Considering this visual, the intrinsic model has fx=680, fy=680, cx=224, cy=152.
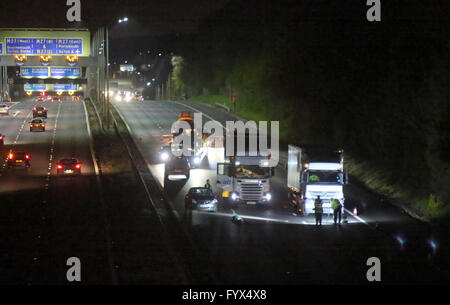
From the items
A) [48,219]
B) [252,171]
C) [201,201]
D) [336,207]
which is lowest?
[48,219]

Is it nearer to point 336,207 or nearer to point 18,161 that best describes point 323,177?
point 336,207

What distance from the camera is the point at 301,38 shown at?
7338 cm

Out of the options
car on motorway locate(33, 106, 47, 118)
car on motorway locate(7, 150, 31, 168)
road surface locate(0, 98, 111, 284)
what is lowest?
road surface locate(0, 98, 111, 284)

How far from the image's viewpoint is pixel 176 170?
1709 inches

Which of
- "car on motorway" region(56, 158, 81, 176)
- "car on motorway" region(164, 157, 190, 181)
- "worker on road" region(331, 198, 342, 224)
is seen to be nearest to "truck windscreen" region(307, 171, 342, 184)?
"worker on road" region(331, 198, 342, 224)

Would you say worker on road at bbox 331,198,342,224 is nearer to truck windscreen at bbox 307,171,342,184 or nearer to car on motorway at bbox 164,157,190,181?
truck windscreen at bbox 307,171,342,184

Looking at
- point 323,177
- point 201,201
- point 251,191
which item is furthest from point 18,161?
point 323,177

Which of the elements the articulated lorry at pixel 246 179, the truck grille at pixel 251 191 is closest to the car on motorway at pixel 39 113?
the articulated lorry at pixel 246 179

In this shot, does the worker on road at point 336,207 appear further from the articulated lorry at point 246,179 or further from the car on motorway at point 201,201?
the car on motorway at point 201,201

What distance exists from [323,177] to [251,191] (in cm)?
404

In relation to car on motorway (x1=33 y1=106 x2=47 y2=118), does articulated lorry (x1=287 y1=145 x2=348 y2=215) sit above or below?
below

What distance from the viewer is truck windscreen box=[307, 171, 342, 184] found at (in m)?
33.5

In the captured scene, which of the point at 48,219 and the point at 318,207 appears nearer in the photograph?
the point at 318,207

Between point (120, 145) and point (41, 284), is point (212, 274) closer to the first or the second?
point (41, 284)
